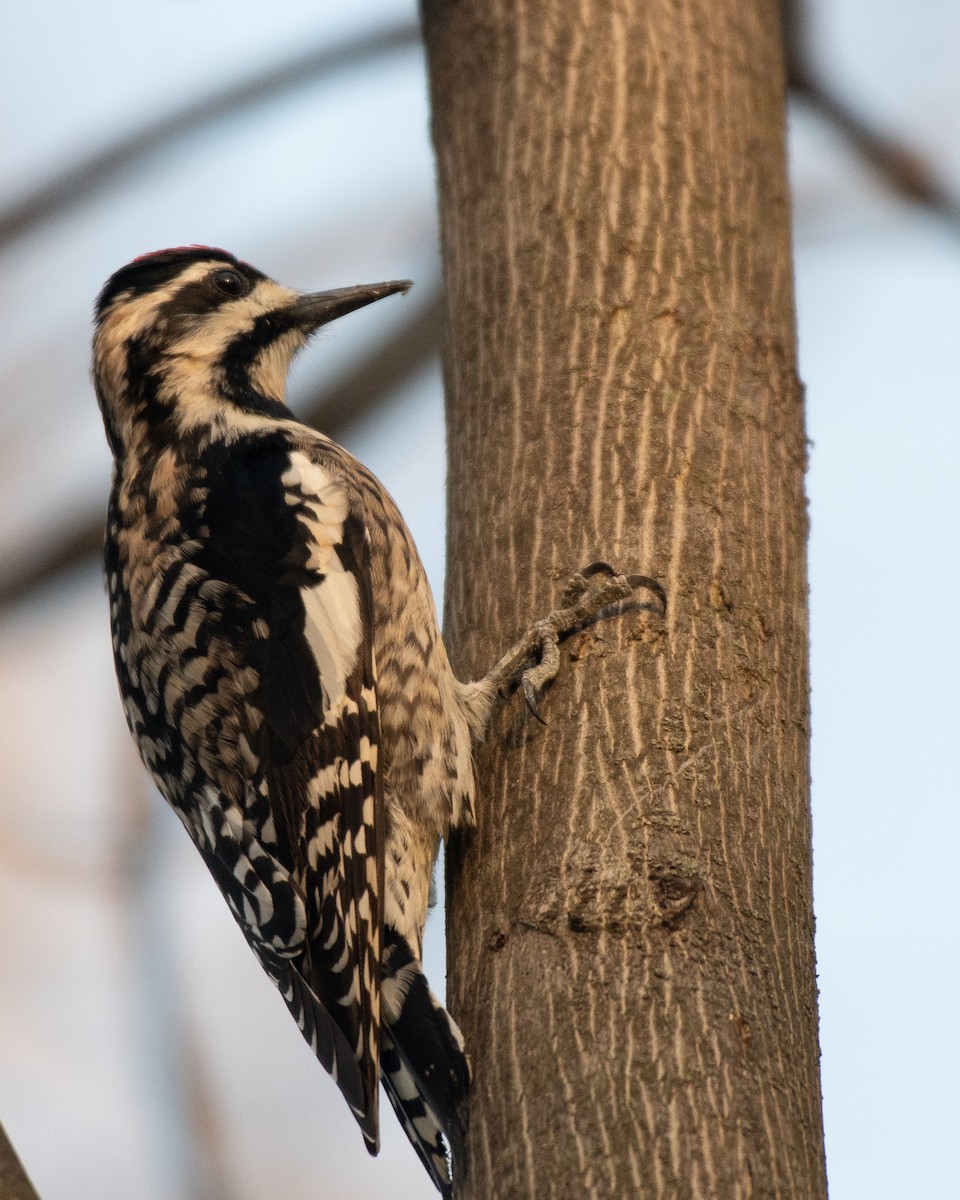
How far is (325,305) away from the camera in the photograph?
3.70m

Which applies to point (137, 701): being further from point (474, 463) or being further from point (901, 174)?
point (901, 174)

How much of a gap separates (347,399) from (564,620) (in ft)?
6.20

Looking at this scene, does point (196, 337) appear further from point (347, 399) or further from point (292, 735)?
point (292, 735)

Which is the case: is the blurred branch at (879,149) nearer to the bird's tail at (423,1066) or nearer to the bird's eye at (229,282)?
the bird's eye at (229,282)

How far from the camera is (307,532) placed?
9.82 ft

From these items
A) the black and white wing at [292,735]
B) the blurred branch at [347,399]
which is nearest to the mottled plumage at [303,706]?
the black and white wing at [292,735]

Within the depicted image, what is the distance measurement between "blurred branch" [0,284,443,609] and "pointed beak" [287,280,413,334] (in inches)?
18.5

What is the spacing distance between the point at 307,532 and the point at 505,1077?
4.17 ft

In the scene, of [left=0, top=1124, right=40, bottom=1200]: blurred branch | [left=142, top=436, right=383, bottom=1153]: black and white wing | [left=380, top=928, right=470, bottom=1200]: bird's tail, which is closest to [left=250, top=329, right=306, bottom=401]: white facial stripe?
[left=142, top=436, right=383, bottom=1153]: black and white wing

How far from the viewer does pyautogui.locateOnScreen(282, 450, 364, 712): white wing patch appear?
111 inches

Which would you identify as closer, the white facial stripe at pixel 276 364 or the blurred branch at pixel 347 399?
the white facial stripe at pixel 276 364

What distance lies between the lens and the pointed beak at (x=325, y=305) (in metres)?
3.68

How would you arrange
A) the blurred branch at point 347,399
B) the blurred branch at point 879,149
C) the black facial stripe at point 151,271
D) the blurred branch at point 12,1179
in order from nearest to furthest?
the blurred branch at point 12,1179, the black facial stripe at point 151,271, the blurred branch at point 347,399, the blurred branch at point 879,149

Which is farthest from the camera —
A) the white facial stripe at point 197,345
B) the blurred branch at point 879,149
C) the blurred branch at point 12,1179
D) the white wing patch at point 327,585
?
the blurred branch at point 879,149
